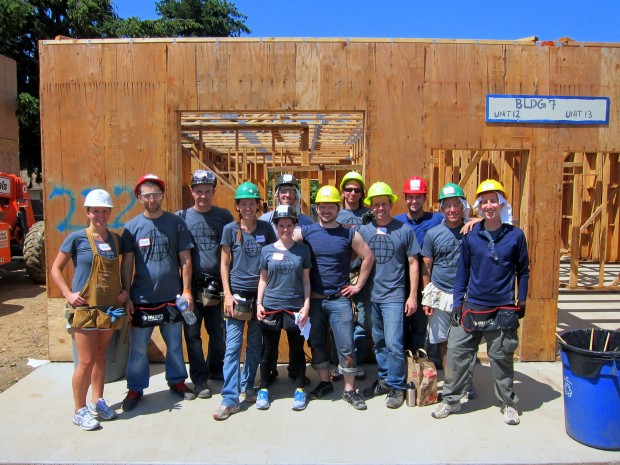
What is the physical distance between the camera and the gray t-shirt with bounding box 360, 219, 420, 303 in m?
4.13

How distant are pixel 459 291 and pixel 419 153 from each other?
1726 millimetres

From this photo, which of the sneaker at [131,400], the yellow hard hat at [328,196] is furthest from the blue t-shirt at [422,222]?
the sneaker at [131,400]

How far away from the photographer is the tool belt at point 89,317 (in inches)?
142

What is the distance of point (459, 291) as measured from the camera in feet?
12.9

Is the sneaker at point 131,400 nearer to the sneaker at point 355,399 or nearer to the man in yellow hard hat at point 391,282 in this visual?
the sneaker at point 355,399

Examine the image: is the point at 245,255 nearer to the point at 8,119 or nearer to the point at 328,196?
the point at 328,196

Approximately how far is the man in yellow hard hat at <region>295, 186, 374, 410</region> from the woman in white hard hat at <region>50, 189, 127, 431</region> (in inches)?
61.3

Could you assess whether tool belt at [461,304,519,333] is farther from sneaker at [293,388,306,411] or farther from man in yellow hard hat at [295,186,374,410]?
sneaker at [293,388,306,411]

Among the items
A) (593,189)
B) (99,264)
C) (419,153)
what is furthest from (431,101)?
(593,189)

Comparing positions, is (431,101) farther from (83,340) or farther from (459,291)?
(83,340)

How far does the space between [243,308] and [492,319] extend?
202 centimetres

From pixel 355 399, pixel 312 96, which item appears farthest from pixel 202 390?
pixel 312 96

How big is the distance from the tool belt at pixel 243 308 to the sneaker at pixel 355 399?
1.09 metres

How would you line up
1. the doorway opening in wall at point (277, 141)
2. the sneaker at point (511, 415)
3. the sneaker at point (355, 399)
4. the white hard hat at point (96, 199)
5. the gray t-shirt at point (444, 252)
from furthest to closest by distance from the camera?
1. the doorway opening in wall at point (277, 141)
2. the gray t-shirt at point (444, 252)
3. the sneaker at point (355, 399)
4. the sneaker at point (511, 415)
5. the white hard hat at point (96, 199)
